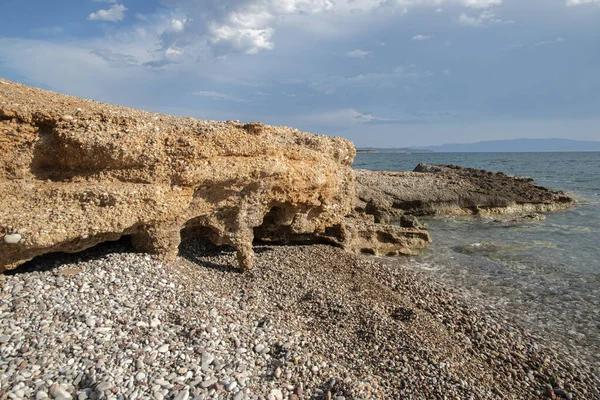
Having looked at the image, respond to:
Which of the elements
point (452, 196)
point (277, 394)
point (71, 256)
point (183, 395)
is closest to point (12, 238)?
point (71, 256)

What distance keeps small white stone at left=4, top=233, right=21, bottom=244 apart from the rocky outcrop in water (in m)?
0.02

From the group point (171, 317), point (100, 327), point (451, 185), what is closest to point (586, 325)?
point (171, 317)

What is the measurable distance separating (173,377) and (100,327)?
149cm

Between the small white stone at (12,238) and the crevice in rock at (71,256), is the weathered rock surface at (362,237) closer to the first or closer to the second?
the crevice in rock at (71,256)

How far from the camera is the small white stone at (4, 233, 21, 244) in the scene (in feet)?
19.8

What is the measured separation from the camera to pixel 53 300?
6062 mm

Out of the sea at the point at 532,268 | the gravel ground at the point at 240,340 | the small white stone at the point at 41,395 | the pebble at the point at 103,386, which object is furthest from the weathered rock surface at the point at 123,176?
the sea at the point at 532,268

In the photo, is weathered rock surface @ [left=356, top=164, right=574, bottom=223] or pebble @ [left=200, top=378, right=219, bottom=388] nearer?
pebble @ [left=200, top=378, right=219, bottom=388]

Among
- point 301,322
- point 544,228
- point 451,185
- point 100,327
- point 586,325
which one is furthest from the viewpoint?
point 451,185

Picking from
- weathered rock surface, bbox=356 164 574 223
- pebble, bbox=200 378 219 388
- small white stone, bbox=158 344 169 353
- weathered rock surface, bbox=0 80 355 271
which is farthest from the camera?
weathered rock surface, bbox=356 164 574 223

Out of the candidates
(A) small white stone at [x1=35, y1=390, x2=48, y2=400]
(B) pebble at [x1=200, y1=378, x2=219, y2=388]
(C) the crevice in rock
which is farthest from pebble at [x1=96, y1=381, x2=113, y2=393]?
(C) the crevice in rock

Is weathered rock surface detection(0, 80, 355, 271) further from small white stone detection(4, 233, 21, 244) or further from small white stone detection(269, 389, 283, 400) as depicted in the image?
small white stone detection(269, 389, 283, 400)

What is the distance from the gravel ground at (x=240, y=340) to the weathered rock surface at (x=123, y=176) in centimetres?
74

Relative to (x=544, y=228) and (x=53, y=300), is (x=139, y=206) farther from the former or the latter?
(x=544, y=228)
